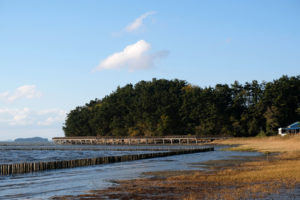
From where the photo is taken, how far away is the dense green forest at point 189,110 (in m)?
102

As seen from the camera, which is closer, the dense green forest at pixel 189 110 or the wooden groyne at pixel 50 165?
the wooden groyne at pixel 50 165

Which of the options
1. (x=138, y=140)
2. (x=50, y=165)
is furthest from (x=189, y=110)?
(x=50, y=165)

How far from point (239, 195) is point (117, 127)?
4967 inches

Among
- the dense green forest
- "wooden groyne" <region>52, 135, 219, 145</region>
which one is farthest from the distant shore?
"wooden groyne" <region>52, 135, 219, 145</region>

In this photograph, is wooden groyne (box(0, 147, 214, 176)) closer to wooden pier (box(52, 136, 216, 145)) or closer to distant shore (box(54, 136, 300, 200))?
distant shore (box(54, 136, 300, 200))

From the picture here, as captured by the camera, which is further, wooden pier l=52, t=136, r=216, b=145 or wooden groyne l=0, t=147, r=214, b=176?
wooden pier l=52, t=136, r=216, b=145

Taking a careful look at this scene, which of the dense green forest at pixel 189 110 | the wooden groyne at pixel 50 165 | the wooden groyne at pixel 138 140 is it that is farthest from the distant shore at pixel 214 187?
the wooden groyne at pixel 138 140

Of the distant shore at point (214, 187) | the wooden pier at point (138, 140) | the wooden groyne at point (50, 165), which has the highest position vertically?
the wooden pier at point (138, 140)

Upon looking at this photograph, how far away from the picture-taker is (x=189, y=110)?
121 metres

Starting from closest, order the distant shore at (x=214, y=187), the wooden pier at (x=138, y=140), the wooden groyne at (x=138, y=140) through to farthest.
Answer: the distant shore at (x=214, y=187) < the wooden groyne at (x=138, y=140) < the wooden pier at (x=138, y=140)

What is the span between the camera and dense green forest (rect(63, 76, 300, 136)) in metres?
102

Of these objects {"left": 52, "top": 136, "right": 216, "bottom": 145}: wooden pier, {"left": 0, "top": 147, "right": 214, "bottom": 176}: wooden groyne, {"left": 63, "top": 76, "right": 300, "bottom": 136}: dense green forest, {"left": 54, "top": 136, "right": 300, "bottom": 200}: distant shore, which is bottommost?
{"left": 54, "top": 136, "right": 300, "bottom": 200}: distant shore

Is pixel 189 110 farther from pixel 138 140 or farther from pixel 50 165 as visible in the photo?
pixel 50 165

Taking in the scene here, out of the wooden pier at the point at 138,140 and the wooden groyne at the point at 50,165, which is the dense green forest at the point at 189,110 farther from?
the wooden groyne at the point at 50,165
